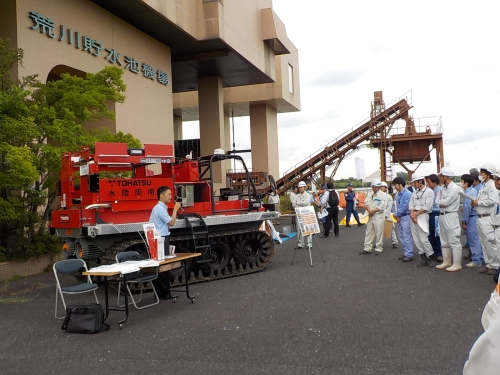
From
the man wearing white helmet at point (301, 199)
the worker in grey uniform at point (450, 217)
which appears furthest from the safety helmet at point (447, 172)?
the man wearing white helmet at point (301, 199)

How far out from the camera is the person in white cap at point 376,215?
11016mm

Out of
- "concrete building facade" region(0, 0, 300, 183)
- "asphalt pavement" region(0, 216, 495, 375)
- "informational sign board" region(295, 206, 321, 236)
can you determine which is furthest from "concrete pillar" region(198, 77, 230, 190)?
"asphalt pavement" region(0, 216, 495, 375)

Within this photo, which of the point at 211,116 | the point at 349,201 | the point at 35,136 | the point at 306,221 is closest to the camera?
the point at 35,136

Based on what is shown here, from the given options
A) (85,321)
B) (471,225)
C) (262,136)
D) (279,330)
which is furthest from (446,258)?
(262,136)

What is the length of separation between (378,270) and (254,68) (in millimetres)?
14838

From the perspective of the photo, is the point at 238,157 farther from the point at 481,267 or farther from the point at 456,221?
the point at 481,267

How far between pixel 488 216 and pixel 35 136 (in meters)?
8.62

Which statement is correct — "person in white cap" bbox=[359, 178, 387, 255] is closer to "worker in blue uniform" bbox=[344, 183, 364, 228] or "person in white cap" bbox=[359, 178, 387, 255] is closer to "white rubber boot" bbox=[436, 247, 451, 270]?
"white rubber boot" bbox=[436, 247, 451, 270]

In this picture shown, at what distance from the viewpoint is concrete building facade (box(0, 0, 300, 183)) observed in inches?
478

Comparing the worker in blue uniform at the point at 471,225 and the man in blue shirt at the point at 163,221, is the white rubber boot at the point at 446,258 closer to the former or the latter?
the worker in blue uniform at the point at 471,225

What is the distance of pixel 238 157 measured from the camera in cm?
1023

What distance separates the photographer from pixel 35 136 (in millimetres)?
9281

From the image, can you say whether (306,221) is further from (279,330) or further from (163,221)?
(279,330)

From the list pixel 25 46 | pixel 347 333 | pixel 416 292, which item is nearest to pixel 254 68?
pixel 25 46
